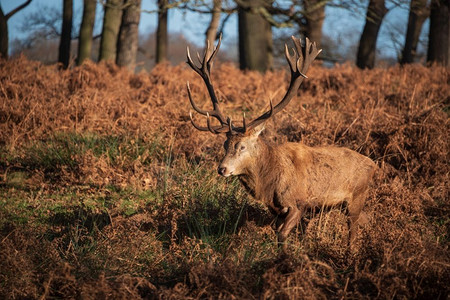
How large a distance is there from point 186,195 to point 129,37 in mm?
9820

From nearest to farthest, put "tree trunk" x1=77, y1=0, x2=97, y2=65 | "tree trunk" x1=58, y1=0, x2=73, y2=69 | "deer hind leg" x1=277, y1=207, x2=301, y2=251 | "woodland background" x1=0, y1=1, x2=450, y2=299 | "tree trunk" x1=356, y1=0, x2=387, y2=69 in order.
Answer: "woodland background" x1=0, y1=1, x2=450, y2=299 < "deer hind leg" x1=277, y1=207, x2=301, y2=251 < "tree trunk" x1=356, y1=0, x2=387, y2=69 < "tree trunk" x1=77, y1=0, x2=97, y2=65 < "tree trunk" x1=58, y1=0, x2=73, y2=69

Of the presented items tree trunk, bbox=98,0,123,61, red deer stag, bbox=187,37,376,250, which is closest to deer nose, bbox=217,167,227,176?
A: red deer stag, bbox=187,37,376,250

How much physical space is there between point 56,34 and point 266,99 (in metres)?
16.6

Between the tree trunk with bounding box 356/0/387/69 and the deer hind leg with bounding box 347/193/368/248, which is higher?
the tree trunk with bounding box 356/0/387/69

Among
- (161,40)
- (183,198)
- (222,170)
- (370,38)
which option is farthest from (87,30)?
(222,170)

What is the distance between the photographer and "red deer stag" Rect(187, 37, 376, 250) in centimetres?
554

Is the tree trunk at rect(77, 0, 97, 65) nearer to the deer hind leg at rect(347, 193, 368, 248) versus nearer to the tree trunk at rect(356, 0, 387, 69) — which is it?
the tree trunk at rect(356, 0, 387, 69)

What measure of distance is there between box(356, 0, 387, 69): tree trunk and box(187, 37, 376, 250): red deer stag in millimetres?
10585

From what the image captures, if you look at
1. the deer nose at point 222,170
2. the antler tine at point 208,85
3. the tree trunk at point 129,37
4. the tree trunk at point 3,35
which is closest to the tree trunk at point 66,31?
the tree trunk at point 129,37

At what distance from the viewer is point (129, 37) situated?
49.3 ft

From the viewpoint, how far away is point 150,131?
833 centimetres

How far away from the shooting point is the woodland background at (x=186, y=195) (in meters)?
4.42

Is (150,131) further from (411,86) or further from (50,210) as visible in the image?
(411,86)

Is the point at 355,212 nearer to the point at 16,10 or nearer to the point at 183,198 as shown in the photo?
the point at 183,198
